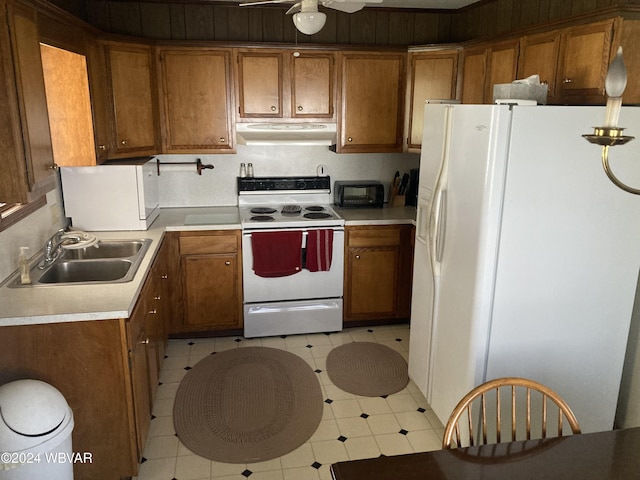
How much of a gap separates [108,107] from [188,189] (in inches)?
45.2

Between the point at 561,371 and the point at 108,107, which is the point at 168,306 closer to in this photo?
the point at 108,107

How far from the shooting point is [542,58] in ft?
9.57

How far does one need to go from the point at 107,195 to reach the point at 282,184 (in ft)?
4.85

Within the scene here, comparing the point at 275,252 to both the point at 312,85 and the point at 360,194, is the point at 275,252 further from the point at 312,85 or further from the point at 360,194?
the point at 312,85

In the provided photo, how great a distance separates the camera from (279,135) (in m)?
4.06

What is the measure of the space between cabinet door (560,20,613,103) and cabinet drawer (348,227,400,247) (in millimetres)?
1700

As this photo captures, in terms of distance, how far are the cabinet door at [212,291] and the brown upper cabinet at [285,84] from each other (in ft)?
3.68

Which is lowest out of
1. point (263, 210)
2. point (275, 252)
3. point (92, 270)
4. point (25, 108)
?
point (275, 252)

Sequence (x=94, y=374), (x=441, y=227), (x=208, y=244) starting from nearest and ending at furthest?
(x=94, y=374) < (x=441, y=227) < (x=208, y=244)

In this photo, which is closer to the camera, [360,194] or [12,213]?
[12,213]

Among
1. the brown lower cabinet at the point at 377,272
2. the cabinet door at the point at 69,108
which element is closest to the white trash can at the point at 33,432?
the cabinet door at the point at 69,108

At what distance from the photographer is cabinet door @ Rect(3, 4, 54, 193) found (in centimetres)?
204

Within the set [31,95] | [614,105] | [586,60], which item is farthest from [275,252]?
[614,105]

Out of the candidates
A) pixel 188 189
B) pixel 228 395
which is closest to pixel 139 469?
pixel 228 395
